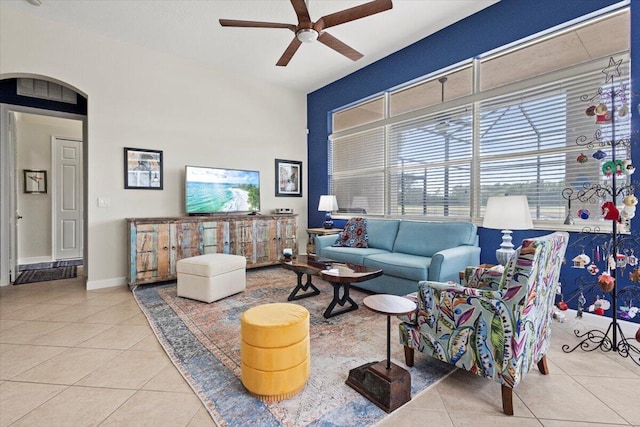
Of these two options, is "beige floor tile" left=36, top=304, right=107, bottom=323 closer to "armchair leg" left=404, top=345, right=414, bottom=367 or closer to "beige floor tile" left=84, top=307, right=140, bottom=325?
"beige floor tile" left=84, top=307, right=140, bottom=325

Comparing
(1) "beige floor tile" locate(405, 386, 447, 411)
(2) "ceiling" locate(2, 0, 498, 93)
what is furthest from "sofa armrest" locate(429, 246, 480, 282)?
(2) "ceiling" locate(2, 0, 498, 93)

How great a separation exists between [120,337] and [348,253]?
2.53m

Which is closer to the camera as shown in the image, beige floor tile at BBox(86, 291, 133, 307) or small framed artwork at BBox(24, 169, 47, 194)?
beige floor tile at BBox(86, 291, 133, 307)

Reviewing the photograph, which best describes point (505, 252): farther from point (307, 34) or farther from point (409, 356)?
point (307, 34)

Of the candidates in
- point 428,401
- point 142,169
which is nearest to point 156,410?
point 428,401

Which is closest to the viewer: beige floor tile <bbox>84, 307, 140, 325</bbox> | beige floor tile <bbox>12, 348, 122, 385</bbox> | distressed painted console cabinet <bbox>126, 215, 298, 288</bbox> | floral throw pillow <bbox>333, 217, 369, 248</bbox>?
beige floor tile <bbox>12, 348, 122, 385</bbox>

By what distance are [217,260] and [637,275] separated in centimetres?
369

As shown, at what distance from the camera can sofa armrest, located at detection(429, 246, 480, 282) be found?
296cm

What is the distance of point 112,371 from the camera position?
79.0 inches

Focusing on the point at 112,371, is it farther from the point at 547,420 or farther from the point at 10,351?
the point at 547,420

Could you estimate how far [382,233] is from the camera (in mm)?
4301

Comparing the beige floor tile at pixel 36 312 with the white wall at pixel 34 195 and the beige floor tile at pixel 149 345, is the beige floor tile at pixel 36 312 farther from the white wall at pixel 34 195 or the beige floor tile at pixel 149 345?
the white wall at pixel 34 195

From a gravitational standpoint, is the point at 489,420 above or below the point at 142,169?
below

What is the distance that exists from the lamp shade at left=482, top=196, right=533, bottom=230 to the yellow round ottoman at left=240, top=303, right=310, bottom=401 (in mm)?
1994
